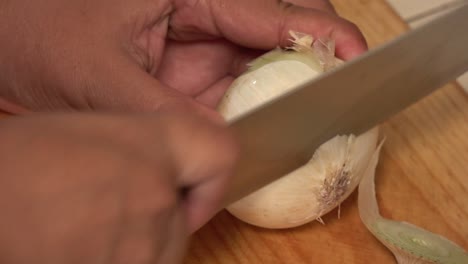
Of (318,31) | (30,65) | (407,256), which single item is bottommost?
(407,256)

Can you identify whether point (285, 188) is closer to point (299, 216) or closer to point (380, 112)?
point (299, 216)

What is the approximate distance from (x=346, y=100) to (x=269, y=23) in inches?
7.3

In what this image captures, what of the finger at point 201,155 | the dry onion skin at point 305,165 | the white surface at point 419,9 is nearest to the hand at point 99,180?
the finger at point 201,155

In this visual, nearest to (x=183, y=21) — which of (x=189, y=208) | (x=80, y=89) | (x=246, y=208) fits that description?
(x=80, y=89)

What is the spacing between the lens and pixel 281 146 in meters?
0.82

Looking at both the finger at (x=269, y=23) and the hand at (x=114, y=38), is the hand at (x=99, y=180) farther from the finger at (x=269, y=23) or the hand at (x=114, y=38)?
the finger at (x=269, y=23)

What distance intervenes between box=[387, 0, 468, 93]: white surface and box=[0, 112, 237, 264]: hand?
792mm

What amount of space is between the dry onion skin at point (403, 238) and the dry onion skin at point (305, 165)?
0.22ft

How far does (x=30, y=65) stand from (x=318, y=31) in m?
0.41

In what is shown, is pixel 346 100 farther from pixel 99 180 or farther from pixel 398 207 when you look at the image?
pixel 99 180

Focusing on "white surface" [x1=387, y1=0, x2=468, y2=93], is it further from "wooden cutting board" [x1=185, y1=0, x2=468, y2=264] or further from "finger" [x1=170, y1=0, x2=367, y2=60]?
"finger" [x1=170, y1=0, x2=367, y2=60]

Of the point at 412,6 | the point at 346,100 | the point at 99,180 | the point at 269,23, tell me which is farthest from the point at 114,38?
the point at 412,6

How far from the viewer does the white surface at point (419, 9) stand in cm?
129

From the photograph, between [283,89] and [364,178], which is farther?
[364,178]
